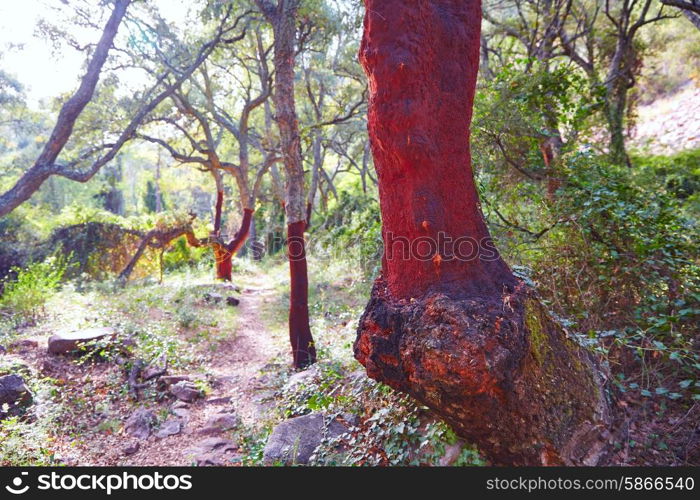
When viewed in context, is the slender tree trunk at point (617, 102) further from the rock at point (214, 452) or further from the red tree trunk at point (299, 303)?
the rock at point (214, 452)

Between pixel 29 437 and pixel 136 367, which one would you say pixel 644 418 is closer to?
pixel 29 437

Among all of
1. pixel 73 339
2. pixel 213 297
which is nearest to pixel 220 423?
pixel 73 339

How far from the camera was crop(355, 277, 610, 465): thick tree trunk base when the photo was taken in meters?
2.23

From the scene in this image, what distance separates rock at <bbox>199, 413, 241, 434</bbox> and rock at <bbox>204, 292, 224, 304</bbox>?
5388mm

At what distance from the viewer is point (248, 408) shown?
500 cm

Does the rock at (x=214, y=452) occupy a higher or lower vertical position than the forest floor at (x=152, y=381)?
lower

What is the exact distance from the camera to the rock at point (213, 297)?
9.88m

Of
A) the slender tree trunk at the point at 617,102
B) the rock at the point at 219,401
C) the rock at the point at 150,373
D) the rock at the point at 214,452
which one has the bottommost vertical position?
the rock at the point at 214,452

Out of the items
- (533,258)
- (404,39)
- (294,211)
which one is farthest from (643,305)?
(294,211)

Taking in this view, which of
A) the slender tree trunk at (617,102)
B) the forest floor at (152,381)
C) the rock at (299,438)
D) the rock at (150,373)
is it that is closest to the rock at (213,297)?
the forest floor at (152,381)

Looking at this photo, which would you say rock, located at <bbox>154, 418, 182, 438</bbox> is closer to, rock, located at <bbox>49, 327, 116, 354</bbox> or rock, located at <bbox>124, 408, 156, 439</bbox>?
rock, located at <bbox>124, 408, 156, 439</bbox>

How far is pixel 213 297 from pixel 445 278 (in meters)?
8.49

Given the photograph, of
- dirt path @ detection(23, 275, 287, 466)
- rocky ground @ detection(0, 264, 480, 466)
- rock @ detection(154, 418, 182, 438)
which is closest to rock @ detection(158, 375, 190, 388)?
rocky ground @ detection(0, 264, 480, 466)

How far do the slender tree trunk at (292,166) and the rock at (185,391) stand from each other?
146cm
